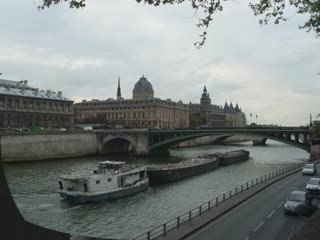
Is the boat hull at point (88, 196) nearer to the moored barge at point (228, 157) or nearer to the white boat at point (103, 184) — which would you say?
the white boat at point (103, 184)

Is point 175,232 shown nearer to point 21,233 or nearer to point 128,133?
point 21,233

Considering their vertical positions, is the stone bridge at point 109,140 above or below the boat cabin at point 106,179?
above

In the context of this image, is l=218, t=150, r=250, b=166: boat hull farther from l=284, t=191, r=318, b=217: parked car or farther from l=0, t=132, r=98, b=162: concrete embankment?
l=284, t=191, r=318, b=217: parked car

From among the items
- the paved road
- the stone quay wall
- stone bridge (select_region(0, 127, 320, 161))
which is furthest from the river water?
the stone quay wall

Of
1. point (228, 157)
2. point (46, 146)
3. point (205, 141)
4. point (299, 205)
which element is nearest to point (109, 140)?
point (46, 146)

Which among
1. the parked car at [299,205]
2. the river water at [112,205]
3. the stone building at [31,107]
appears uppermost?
the stone building at [31,107]

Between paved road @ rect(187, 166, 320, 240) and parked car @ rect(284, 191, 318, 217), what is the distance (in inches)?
14.9

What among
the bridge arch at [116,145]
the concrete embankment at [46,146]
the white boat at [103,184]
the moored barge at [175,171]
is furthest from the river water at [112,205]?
the bridge arch at [116,145]

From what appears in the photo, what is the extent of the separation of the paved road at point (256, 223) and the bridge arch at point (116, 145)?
69262mm

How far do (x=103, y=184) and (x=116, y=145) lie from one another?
2579 inches

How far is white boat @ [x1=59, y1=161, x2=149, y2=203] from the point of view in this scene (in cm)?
3947

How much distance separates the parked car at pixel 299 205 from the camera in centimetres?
2558

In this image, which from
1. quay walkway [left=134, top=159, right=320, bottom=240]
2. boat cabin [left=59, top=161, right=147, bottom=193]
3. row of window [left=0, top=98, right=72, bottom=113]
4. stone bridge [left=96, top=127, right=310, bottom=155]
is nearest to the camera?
quay walkway [left=134, top=159, right=320, bottom=240]

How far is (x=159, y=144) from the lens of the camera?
315ft
